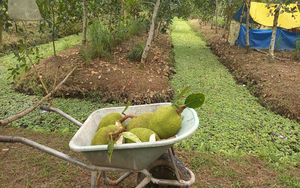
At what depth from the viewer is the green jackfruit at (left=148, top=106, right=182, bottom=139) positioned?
1807mm

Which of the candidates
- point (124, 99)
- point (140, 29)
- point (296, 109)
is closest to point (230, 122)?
point (296, 109)

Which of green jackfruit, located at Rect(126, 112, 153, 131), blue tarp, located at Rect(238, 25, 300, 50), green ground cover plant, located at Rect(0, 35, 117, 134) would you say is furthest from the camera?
blue tarp, located at Rect(238, 25, 300, 50)

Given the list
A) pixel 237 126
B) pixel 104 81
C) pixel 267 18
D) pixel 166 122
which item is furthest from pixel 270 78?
pixel 267 18

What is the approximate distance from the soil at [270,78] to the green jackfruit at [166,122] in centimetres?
396

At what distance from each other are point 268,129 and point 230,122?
728 mm

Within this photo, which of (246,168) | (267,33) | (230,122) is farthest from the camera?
(267,33)

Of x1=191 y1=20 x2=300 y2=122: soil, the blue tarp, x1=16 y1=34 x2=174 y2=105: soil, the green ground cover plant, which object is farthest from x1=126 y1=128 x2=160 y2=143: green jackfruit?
the blue tarp

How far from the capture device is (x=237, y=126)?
411cm

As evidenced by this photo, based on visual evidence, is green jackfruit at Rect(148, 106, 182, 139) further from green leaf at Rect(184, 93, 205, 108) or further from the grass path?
the grass path

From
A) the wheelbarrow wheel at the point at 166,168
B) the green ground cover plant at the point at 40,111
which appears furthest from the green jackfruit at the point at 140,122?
the green ground cover plant at the point at 40,111

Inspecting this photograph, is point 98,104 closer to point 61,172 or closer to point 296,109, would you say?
point 61,172

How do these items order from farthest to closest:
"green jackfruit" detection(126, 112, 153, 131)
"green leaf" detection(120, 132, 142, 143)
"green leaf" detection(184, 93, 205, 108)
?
"green jackfruit" detection(126, 112, 153, 131)
"green leaf" detection(184, 93, 205, 108)
"green leaf" detection(120, 132, 142, 143)

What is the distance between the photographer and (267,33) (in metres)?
9.99

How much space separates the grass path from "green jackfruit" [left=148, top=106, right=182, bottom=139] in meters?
1.77
